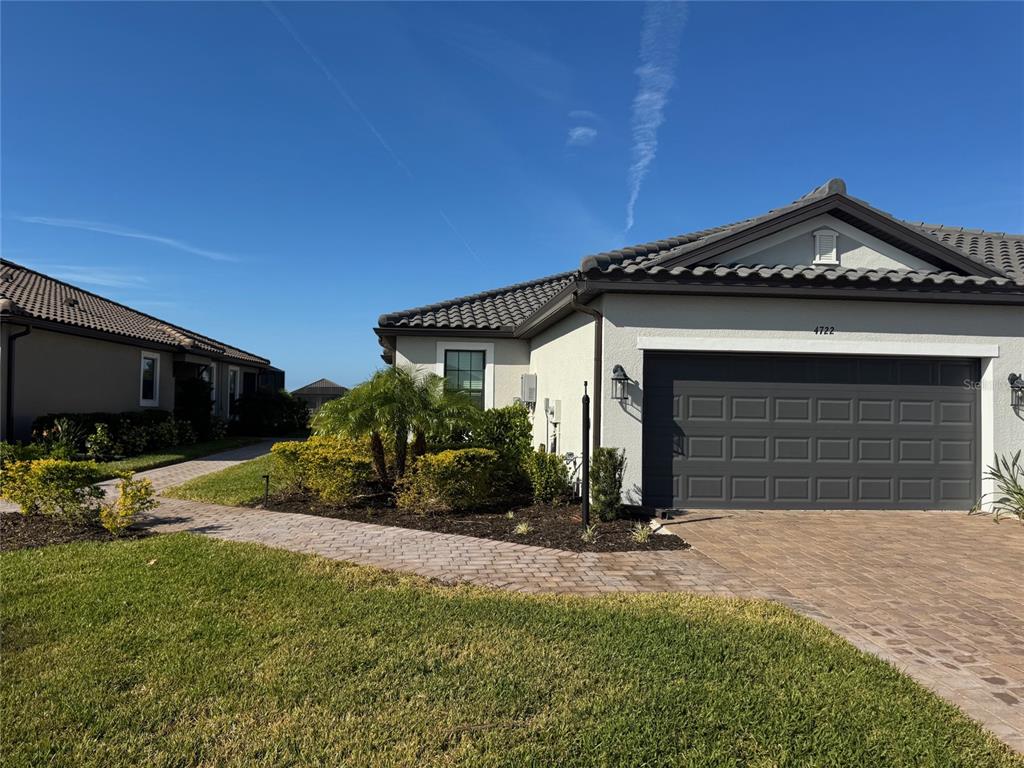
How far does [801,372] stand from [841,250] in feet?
7.99

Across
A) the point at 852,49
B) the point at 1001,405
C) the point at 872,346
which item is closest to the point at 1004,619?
the point at 872,346

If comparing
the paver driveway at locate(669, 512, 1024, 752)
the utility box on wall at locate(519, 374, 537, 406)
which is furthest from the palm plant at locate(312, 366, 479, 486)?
the paver driveway at locate(669, 512, 1024, 752)

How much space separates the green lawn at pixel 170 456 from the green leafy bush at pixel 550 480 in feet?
25.2

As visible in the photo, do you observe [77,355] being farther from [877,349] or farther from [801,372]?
[877,349]

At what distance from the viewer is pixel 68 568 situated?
556cm

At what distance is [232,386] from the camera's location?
26.3 meters

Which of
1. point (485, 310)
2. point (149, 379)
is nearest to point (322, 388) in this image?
point (149, 379)

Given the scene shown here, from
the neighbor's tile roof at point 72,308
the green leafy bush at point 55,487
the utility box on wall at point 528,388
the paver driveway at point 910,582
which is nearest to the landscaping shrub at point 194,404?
the neighbor's tile roof at point 72,308

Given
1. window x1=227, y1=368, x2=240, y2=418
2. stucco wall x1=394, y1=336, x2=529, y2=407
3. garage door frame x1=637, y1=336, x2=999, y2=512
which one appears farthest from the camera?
window x1=227, y1=368, x2=240, y2=418

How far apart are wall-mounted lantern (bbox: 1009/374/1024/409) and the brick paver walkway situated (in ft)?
6.27

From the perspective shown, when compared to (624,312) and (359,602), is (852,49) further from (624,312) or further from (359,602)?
(359,602)

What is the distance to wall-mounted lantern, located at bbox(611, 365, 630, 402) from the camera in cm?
840

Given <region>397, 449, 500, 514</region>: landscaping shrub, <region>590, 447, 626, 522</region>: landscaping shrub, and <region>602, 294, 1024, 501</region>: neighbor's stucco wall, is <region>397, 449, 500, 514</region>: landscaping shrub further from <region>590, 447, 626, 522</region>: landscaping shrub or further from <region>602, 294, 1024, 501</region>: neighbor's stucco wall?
<region>602, 294, 1024, 501</region>: neighbor's stucco wall

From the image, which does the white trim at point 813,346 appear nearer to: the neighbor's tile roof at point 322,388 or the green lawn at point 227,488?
the green lawn at point 227,488
